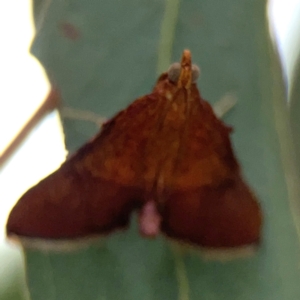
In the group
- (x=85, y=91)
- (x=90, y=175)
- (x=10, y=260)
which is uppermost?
(x=85, y=91)

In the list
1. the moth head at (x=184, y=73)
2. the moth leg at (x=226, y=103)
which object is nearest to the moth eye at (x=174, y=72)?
the moth head at (x=184, y=73)

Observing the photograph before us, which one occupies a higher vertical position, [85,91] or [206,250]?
[85,91]

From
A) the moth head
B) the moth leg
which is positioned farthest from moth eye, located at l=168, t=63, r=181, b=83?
the moth leg

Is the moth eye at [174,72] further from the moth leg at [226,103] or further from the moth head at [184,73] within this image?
the moth leg at [226,103]

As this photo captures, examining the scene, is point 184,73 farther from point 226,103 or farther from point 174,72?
point 226,103

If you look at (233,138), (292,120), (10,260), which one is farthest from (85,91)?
(10,260)

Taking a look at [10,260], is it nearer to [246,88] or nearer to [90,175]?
[90,175]

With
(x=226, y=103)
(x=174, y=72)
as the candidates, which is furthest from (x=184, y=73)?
(x=226, y=103)
